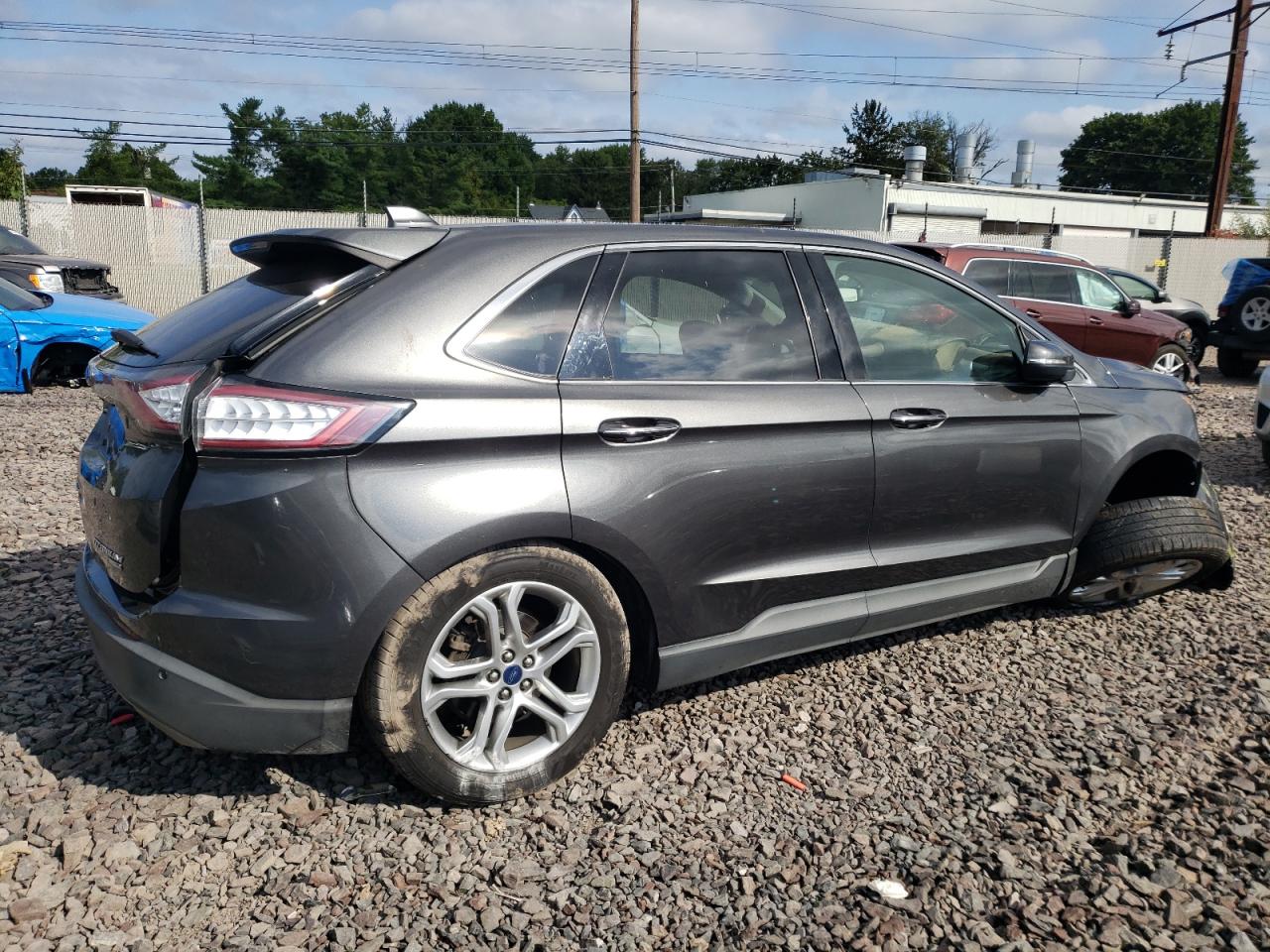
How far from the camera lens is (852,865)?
2.50 meters

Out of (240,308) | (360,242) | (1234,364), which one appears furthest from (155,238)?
(1234,364)

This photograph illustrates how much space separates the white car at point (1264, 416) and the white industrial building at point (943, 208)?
26.6m

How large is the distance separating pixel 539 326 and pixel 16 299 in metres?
8.94

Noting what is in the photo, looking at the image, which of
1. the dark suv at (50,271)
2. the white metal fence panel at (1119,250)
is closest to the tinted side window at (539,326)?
the dark suv at (50,271)

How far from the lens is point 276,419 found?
233cm

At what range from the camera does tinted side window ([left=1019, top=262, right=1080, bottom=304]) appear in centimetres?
1134

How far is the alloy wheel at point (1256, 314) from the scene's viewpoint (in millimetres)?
13391

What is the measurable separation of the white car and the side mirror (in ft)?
15.4

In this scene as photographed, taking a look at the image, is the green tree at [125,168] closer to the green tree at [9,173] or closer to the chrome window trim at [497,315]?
the green tree at [9,173]

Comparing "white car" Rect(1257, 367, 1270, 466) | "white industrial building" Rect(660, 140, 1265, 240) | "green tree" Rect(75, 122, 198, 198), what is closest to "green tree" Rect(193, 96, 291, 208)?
"green tree" Rect(75, 122, 198, 198)

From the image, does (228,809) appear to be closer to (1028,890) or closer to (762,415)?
(762,415)

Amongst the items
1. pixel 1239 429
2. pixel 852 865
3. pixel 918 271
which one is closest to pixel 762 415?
pixel 918 271

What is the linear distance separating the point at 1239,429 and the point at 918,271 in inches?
309

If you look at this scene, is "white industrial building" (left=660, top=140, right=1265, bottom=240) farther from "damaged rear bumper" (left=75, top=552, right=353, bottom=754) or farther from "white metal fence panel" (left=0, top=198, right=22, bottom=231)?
"damaged rear bumper" (left=75, top=552, right=353, bottom=754)
